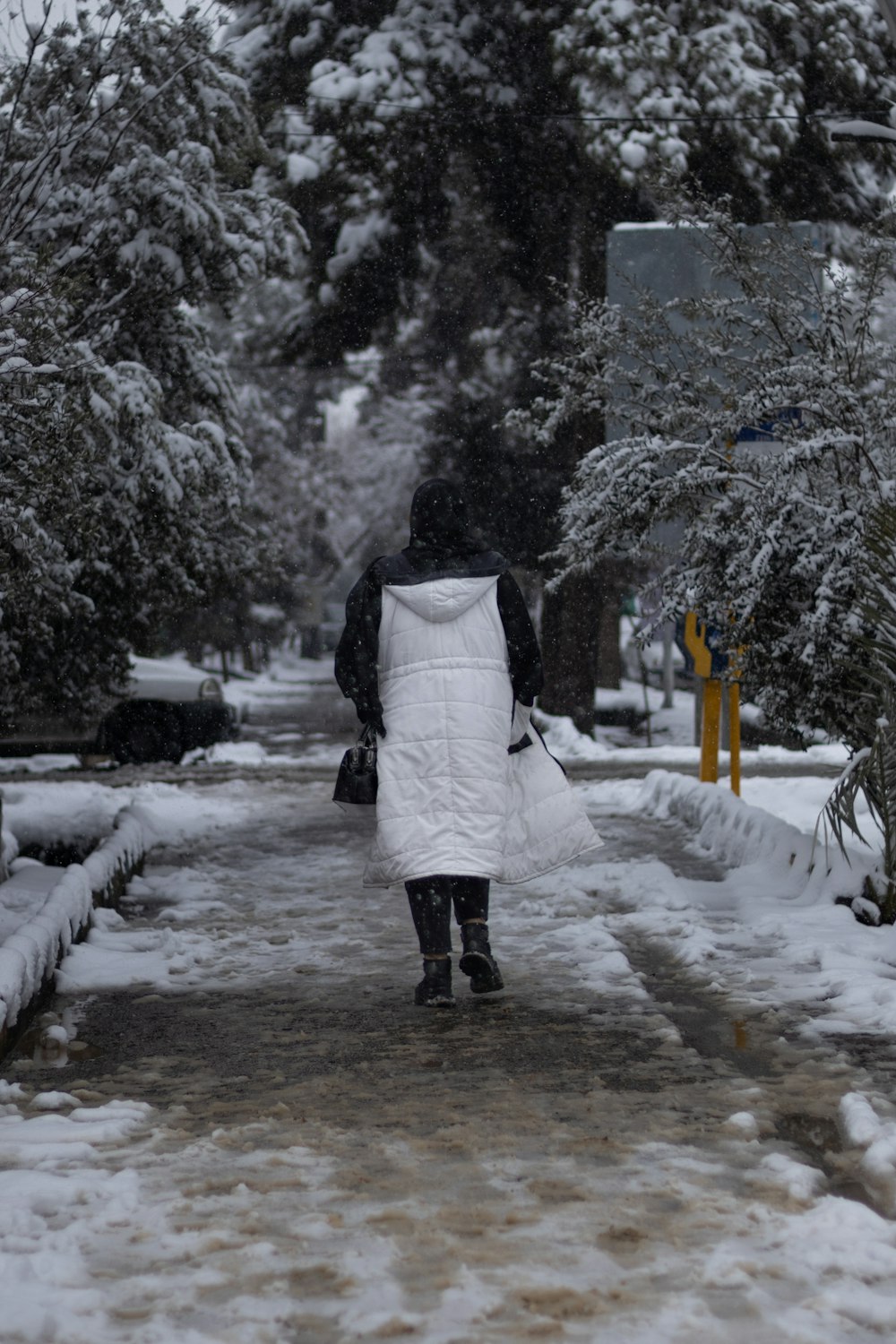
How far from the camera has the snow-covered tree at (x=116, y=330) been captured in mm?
6723

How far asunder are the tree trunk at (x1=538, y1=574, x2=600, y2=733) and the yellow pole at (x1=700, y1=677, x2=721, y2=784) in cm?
927

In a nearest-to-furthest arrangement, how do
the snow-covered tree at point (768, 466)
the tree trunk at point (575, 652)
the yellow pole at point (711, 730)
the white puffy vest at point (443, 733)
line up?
the white puffy vest at point (443, 733) < the snow-covered tree at point (768, 466) < the yellow pole at point (711, 730) < the tree trunk at point (575, 652)

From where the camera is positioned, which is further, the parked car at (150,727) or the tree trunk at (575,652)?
the tree trunk at (575,652)

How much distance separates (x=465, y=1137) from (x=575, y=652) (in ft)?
59.1

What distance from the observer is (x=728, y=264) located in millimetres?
8461

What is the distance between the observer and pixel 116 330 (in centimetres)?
933

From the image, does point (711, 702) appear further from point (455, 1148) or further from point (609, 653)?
point (609, 653)

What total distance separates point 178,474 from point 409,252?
12.7m

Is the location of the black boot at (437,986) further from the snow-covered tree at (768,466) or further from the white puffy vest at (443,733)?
the snow-covered tree at (768,466)

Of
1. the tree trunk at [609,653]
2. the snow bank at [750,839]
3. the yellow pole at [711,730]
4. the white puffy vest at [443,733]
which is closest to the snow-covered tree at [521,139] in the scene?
the yellow pole at [711,730]

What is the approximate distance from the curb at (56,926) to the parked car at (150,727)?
9.82 metres

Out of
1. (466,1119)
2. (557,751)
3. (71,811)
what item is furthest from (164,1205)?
(557,751)

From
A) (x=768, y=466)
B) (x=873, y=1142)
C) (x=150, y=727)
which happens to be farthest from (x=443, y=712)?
(x=150, y=727)

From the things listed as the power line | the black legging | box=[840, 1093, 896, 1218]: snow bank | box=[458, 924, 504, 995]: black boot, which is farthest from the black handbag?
the power line
